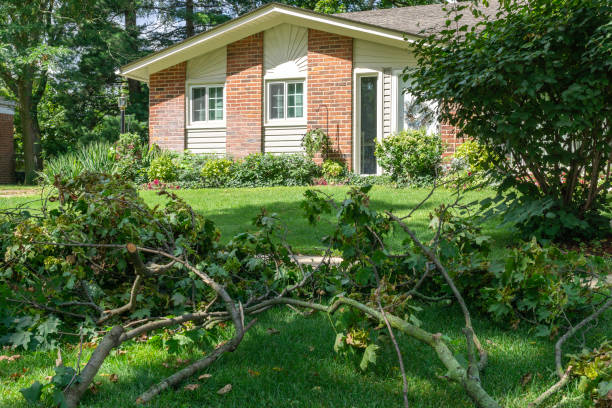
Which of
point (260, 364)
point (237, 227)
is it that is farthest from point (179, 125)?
point (260, 364)

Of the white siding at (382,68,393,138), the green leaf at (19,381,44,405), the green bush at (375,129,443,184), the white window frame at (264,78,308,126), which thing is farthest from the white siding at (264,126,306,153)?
the green leaf at (19,381,44,405)

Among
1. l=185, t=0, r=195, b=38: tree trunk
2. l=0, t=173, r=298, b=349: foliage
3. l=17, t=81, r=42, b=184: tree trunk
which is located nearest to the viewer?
l=0, t=173, r=298, b=349: foliage

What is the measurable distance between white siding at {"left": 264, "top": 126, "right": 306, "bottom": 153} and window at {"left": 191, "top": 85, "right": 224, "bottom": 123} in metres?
1.74

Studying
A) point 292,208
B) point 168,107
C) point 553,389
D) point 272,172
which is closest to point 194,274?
point 553,389

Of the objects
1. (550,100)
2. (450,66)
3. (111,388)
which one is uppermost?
(450,66)

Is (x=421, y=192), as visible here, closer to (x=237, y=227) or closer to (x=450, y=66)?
(x=237, y=227)

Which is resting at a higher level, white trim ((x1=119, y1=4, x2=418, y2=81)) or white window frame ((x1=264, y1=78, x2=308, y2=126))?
white trim ((x1=119, y1=4, x2=418, y2=81))

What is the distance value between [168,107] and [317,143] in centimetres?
497

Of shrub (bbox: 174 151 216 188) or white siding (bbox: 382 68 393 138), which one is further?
white siding (bbox: 382 68 393 138)

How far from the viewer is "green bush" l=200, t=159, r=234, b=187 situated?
12633 mm

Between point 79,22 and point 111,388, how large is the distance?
76.9 feet

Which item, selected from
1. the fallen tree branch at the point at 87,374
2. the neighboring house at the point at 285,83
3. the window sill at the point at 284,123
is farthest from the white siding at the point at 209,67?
the fallen tree branch at the point at 87,374

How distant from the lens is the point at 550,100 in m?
4.50

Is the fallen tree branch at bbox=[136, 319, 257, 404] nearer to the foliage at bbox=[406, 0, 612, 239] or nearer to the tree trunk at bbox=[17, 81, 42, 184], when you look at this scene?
the foliage at bbox=[406, 0, 612, 239]
